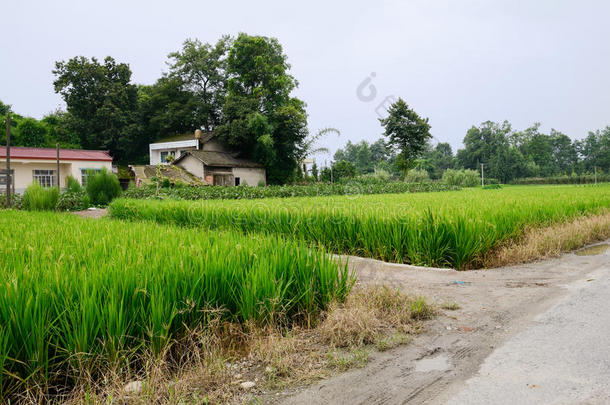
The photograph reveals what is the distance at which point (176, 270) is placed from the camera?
2.71m

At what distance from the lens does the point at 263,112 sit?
34594 mm

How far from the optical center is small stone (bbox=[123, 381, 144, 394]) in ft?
6.77

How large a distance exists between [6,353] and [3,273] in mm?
732

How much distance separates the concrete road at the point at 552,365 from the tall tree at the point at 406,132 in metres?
34.9

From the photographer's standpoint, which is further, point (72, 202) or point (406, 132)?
point (406, 132)

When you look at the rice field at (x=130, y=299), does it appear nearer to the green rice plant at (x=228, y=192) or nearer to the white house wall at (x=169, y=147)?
the green rice plant at (x=228, y=192)

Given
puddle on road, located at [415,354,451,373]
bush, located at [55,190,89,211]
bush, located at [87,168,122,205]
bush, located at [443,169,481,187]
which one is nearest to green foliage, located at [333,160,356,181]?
bush, located at [443,169,481,187]

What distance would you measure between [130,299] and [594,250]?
7.41 m

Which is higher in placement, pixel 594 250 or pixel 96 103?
pixel 96 103

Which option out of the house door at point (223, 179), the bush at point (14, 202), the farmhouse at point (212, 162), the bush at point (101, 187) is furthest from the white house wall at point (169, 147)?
the bush at point (14, 202)

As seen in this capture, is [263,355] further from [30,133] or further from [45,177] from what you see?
[30,133]

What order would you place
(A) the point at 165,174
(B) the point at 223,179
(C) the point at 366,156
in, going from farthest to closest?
1. (C) the point at 366,156
2. (B) the point at 223,179
3. (A) the point at 165,174

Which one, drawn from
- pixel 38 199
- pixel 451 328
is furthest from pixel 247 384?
pixel 38 199

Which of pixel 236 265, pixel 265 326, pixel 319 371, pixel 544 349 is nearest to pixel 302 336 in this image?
pixel 265 326
